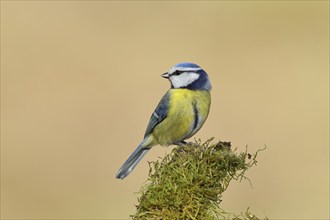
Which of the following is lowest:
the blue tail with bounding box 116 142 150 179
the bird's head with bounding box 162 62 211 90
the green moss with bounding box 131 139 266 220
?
the green moss with bounding box 131 139 266 220

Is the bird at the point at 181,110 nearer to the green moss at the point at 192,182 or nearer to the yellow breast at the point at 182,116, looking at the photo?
the yellow breast at the point at 182,116

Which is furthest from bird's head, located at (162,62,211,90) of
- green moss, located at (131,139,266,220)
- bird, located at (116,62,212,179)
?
green moss, located at (131,139,266,220)

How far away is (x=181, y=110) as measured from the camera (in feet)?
18.6

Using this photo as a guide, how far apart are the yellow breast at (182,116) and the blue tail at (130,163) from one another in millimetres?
143

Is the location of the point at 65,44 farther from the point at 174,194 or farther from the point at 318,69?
the point at 174,194

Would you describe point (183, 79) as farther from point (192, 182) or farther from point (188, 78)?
point (192, 182)

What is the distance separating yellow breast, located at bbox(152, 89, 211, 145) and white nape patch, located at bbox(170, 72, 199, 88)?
43 mm

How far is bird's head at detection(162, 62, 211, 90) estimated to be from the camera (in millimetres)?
5559

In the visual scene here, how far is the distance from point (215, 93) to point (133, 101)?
46.9 inches

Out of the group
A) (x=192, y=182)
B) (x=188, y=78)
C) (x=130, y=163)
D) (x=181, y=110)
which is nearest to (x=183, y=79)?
(x=188, y=78)

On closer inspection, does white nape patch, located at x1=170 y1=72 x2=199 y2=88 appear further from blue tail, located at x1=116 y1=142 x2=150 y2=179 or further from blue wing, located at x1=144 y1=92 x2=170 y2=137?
blue tail, located at x1=116 y1=142 x2=150 y2=179

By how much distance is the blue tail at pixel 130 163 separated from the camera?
5277 millimetres

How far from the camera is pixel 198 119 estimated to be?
563 centimetres

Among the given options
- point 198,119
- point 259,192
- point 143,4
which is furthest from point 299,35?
point 198,119
